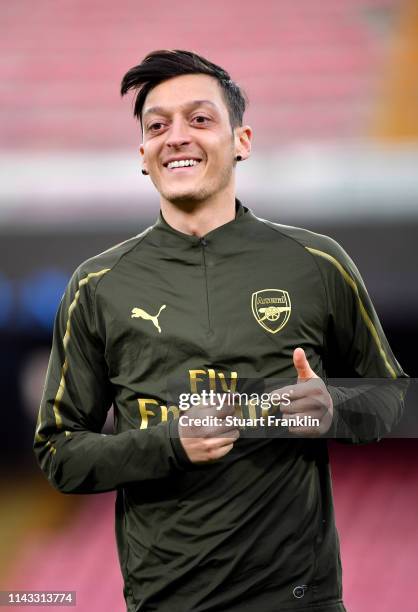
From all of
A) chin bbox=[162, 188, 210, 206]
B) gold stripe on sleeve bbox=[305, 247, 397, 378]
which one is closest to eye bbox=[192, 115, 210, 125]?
chin bbox=[162, 188, 210, 206]

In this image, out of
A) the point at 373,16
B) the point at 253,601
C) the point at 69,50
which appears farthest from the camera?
the point at 69,50

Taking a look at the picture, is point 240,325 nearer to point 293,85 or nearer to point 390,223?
point 390,223

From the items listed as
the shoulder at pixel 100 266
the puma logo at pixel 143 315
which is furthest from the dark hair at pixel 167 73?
the puma logo at pixel 143 315

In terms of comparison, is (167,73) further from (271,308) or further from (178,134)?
(271,308)

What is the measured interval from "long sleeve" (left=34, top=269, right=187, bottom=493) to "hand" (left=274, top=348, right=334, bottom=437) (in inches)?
7.4

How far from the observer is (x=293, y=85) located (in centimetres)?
464

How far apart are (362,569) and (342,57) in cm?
247

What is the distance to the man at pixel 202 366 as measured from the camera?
57.7 inches

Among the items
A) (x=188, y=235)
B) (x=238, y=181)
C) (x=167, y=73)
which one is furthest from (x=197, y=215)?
(x=238, y=181)

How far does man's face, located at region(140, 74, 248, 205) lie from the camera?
1.61 meters

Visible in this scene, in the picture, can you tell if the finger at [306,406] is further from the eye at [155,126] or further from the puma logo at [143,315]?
the eye at [155,126]

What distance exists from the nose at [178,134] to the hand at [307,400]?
0.42 metres

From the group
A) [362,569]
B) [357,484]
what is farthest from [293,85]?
[362,569]

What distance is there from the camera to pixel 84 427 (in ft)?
5.27
